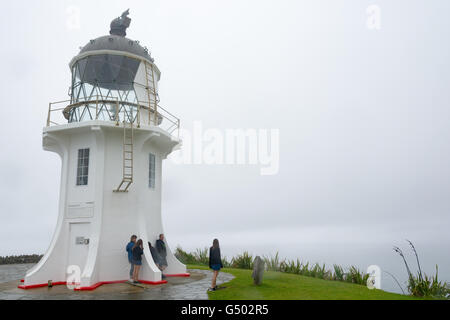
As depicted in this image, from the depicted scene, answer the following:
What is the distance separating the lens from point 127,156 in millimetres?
14367

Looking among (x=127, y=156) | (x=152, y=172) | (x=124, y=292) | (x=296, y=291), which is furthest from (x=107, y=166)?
(x=296, y=291)

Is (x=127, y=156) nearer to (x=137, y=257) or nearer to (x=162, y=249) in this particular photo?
(x=137, y=257)

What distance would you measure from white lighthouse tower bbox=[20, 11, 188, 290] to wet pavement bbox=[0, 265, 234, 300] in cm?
65

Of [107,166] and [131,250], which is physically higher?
[107,166]

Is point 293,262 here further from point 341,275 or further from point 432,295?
point 432,295

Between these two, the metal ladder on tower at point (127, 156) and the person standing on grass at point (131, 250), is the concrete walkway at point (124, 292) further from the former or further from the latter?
the metal ladder on tower at point (127, 156)

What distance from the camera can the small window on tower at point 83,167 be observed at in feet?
46.2

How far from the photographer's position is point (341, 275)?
46.5 feet

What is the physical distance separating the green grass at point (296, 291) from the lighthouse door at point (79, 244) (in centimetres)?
550

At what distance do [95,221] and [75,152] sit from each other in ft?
9.92

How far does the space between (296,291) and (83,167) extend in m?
9.10

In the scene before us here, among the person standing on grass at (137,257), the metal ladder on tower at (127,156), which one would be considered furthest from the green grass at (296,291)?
the metal ladder on tower at (127,156)
